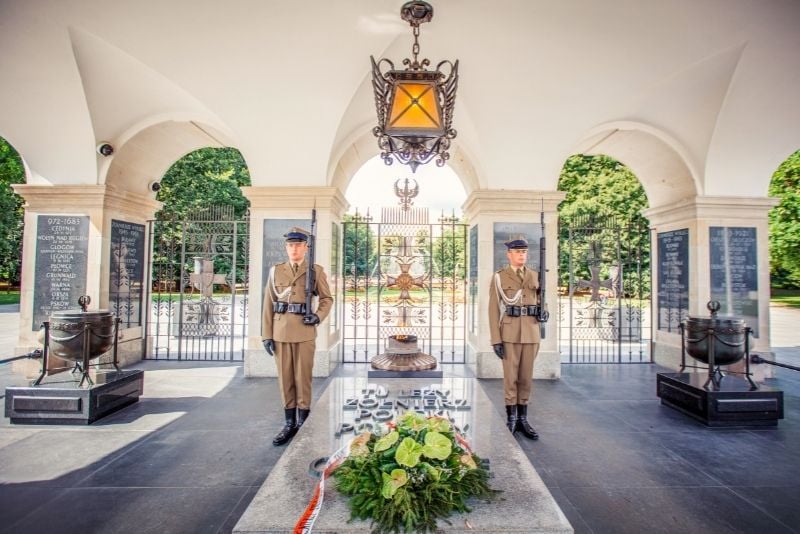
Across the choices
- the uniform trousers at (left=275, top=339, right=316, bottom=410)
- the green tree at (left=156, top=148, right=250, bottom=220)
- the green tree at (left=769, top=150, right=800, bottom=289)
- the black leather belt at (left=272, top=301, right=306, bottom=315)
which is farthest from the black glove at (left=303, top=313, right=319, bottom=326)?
the green tree at (left=769, top=150, right=800, bottom=289)

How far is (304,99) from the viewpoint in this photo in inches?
239

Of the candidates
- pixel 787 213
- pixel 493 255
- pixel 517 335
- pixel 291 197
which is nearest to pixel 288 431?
pixel 517 335

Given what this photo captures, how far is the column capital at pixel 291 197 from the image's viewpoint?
652cm

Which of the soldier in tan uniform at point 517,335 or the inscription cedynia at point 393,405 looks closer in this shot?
the inscription cedynia at point 393,405

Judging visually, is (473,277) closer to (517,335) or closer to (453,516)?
(517,335)

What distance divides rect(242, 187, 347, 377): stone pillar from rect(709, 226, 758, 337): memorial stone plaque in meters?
6.60

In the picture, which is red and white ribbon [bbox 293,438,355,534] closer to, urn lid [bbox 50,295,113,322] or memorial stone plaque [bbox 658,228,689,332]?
urn lid [bbox 50,295,113,322]

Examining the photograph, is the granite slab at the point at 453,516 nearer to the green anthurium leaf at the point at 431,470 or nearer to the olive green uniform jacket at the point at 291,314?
the green anthurium leaf at the point at 431,470

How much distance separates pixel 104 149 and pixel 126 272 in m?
2.11

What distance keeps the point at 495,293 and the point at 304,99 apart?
417 centimetres

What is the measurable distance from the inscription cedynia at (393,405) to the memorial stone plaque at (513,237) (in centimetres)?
332

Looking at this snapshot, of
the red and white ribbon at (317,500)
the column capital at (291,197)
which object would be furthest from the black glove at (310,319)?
the column capital at (291,197)

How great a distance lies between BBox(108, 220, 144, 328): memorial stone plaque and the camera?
6.84 meters

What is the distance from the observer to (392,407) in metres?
3.32
